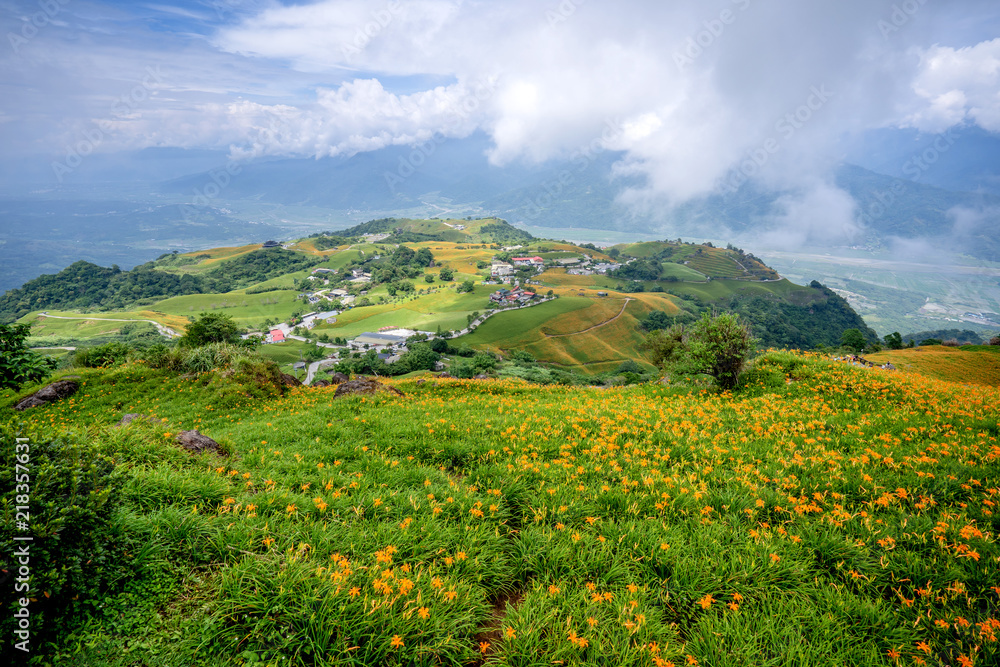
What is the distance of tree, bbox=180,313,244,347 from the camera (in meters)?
25.1

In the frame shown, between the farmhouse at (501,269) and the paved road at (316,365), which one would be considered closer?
the paved road at (316,365)

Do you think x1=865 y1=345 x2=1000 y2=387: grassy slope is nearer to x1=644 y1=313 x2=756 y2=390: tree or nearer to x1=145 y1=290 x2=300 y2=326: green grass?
x1=644 y1=313 x2=756 y2=390: tree

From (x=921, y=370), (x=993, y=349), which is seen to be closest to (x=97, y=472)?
(x=921, y=370)

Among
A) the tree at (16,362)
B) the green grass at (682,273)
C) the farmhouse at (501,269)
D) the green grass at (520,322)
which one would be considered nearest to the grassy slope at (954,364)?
the tree at (16,362)

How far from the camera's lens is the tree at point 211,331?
25.1 meters

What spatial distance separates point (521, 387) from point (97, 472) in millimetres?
12163

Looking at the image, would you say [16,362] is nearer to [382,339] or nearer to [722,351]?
[722,351]

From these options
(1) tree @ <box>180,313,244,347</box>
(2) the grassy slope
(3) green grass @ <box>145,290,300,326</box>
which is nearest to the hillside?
(3) green grass @ <box>145,290,300,326</box>

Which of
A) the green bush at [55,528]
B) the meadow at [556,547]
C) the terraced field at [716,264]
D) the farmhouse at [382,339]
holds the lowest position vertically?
the farmhouse at [382,339]

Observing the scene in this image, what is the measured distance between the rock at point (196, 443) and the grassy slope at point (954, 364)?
1499 inches

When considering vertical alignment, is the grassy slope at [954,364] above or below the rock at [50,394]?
above

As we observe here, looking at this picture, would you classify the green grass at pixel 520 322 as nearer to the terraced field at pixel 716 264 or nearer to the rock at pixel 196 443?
the rock at pixel 196 443

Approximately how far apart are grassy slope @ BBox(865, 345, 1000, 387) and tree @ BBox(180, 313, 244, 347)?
46.0 metres

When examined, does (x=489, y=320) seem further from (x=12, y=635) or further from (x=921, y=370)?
(x=12, y=635)
